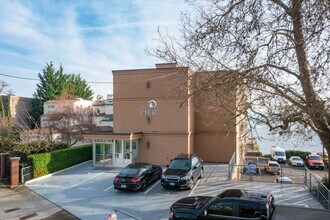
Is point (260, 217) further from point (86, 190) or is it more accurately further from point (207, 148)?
point (207, 148)

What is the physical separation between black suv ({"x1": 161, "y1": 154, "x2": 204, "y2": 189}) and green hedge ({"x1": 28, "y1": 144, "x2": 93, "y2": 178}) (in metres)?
9.33

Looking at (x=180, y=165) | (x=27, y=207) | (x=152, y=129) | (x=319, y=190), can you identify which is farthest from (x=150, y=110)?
(x=319, y=190)

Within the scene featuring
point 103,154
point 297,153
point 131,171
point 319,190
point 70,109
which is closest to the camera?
point 319,190

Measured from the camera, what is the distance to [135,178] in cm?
1553

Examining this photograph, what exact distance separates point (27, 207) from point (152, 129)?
1191 centimetres

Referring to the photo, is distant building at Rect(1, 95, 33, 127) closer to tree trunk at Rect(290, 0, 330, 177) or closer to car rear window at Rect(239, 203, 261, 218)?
car rear window at Rect(239, 203, 261, 218)

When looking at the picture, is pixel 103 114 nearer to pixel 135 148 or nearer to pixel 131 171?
pixel 135 148

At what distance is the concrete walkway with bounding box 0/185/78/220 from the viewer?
41.4ft

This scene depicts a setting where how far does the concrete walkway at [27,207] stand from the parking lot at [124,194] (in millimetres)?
394

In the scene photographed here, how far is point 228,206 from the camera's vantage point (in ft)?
28.8

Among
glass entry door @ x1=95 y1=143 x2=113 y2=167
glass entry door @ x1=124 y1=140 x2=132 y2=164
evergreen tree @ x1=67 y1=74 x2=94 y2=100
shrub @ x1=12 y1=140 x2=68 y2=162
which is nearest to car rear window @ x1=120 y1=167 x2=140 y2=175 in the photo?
glass entry door @ x1=124 y1=140 x2=132 y2=164

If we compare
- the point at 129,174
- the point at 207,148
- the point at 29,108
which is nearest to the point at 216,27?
the point at 129,174

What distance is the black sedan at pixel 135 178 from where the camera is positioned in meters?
15.4

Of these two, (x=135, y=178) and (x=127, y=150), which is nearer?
(x=135, y=178)
